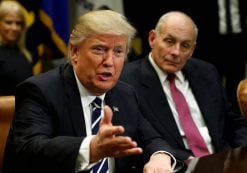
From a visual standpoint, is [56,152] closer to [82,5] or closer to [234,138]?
[234,138]

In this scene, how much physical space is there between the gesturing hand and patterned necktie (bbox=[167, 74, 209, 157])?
1.35 meters

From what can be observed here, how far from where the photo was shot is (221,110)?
11.0ft

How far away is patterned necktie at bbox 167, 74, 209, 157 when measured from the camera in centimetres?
321

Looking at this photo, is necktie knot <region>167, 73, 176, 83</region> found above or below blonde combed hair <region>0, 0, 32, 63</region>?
below

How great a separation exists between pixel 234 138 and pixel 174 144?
370 mm

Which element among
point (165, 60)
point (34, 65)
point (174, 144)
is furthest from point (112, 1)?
point (174, 144)

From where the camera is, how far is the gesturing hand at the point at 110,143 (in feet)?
6.03

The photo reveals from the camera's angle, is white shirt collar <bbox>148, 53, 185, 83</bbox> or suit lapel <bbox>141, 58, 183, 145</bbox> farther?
white shirt collar <bbox>148, 53, 185, 83</bbox>

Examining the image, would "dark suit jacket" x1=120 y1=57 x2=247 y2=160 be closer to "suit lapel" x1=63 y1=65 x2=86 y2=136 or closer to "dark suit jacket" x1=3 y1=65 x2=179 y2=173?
"dark suit jacket" x1=3 y1=65 x2=179 y2=173

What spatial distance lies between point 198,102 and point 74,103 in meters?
1.15

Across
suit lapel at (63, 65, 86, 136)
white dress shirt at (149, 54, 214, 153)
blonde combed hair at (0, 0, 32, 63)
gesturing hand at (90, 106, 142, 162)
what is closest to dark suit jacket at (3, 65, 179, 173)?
suit lapel at (63, 65, 86, 136)

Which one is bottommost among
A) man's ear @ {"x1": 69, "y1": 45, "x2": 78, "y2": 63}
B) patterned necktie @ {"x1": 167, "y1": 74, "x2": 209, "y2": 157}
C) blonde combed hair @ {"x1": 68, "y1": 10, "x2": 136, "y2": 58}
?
patterned necktie @ {"x1": 167, "y1": 74, "x2": 209, "y2": 157}

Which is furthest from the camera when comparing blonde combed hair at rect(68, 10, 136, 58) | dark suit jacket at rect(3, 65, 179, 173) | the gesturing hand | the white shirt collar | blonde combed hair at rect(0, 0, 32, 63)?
blonde combed hair at rect(0, 0, 32, 63)

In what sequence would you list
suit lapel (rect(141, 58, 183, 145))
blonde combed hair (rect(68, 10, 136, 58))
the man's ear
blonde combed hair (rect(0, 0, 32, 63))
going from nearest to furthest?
blonde combed hair (rect(68, 10, 136, 58)) → the man's ear → suit lapel (rect(141, 58, 183, 145)) → blonde combed hair (rect(0, 0, 32, 63))
